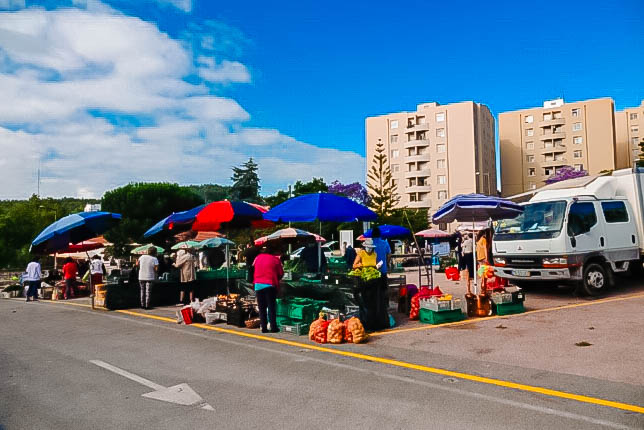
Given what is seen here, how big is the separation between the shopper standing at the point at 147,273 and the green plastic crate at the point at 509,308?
8.64 metres

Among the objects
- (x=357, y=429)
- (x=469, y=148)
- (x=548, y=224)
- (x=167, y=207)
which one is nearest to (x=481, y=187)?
(x=469, y=148)

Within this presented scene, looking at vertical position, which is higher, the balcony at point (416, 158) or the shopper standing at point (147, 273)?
the balcony at point (416, 158)

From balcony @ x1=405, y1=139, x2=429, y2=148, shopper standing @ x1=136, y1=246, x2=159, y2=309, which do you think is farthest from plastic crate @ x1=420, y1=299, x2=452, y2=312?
balcony @ x1=405, y1=139, x2=429, y2=148

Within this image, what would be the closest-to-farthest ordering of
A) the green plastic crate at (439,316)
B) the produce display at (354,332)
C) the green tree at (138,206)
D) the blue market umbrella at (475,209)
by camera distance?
the produce display at (354,332)
the green plastic crate at (439,316)
the blue market umbrella at (475,209)
the green tree at (138,206)

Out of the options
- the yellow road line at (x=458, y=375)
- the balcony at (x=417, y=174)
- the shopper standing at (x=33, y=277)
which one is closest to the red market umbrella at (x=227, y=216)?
the yellow road line at (x=458, y=375)

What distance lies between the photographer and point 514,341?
7523 mm

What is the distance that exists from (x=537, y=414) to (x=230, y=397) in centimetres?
309

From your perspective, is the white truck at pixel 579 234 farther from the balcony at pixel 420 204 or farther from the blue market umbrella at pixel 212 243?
the balcony at pixel 420 204

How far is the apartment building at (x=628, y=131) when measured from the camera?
80.4 meters

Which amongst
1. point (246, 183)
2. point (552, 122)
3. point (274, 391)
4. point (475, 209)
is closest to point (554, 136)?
point (552, 122)

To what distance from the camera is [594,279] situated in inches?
464

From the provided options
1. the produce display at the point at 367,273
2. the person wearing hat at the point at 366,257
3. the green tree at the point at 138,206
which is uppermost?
the green tree at the point at 138,206

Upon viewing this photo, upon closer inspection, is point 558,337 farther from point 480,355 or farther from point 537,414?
point 537,414

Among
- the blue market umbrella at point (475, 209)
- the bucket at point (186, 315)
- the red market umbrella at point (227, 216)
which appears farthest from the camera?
the red market umbrella at point (227, 216)
